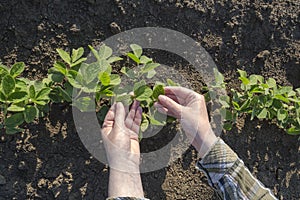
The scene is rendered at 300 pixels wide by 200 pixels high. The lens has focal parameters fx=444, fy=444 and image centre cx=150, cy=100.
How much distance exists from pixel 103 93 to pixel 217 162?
45 cm

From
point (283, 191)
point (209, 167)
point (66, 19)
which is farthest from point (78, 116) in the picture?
point (283, 191)

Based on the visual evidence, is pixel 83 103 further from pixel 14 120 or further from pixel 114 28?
pixel 114 28

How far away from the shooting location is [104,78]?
4.65ft

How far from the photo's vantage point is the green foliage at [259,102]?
168cm

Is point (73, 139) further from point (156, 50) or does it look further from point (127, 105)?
point (156, 50)

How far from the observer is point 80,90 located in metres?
1.51

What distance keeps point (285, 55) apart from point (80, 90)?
0.96m

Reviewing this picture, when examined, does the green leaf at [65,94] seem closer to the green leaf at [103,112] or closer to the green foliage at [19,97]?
the green foliage at [19,97]

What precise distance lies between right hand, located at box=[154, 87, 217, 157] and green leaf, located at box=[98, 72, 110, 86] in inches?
7.9

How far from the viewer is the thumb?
150cm

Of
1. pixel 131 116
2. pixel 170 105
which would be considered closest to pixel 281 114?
pixel 170 105

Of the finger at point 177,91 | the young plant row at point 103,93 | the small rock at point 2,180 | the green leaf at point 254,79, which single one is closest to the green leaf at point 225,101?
the young plant row at point 103,93

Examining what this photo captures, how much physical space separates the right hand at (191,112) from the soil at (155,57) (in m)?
0.20

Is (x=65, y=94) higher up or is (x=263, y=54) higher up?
(x=263, y=54)
